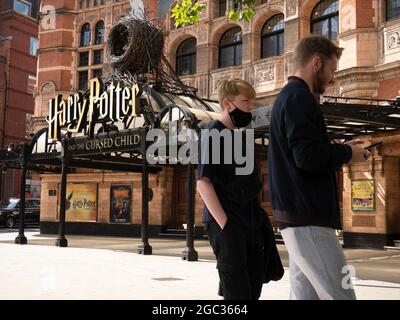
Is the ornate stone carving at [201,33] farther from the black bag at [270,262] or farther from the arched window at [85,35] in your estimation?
the black bag at [270,262]

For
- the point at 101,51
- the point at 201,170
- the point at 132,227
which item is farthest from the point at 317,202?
the point at 101,51

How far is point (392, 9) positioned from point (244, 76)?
20.5ft

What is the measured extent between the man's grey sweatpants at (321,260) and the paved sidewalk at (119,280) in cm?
400

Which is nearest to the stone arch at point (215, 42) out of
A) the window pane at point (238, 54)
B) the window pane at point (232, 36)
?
the window pane at point (232, 36)

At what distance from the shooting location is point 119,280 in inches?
337

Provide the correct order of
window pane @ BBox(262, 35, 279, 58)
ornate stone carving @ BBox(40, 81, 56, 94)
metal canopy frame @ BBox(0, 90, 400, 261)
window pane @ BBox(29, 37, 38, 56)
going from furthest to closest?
window pane @ BBox(29, 37, 38, 56), ornate stone carving @ BBox(40, 81, 56, 94), window pane @ BBox(262, 35, 279, 58), metal canopy frame @ BBox(0, 90, 400, 261)

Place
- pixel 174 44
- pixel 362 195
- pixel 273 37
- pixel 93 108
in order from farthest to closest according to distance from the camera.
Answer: pixel 174 44, pixel 273 37, pixel 362 195, pixel 93 108

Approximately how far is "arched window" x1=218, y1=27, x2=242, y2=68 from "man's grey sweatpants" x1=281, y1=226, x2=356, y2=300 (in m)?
19.6

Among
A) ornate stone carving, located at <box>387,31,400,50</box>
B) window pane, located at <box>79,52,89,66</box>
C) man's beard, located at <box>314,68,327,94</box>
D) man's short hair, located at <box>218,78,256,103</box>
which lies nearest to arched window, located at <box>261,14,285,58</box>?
ornate stone carving, located at <box>387,31,400,50</box>

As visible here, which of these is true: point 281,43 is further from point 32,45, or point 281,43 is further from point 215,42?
point 32,45

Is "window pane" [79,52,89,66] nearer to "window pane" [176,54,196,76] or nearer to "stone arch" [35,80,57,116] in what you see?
"stone arch" [35,80,57,116]

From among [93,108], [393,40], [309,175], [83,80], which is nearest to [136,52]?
[93,108]

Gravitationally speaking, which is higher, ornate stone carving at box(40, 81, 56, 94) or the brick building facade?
the brick building facade

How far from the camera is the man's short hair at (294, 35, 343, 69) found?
3170mm
